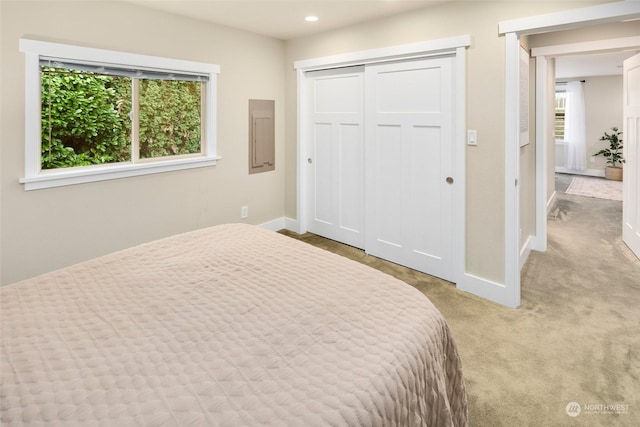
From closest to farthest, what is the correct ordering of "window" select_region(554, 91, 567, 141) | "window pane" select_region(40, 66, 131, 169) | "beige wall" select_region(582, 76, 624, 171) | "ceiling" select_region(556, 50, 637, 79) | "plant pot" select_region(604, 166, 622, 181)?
"window pane" select_region(40, 66, 131, 169) < "ceiling" select_region(556, 50, 637, 79) < "plant pot" select_region(604, 166, 622, 181) < "beige wall" select_region(582, 76, 624, 171) < "window" select_region(554, 91, 567, 141)

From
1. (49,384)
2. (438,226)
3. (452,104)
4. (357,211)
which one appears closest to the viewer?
(49,384)

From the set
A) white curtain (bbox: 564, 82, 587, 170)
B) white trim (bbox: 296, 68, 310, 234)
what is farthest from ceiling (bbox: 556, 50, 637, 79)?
white trim (bbox: 296, 68, 310, 234)

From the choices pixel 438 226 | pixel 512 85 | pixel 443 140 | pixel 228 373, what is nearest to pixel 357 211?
pixel 438 226

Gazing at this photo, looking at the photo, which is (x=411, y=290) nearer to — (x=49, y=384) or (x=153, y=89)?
(x=49, y=384)

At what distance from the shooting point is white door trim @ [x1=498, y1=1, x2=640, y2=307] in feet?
7.47

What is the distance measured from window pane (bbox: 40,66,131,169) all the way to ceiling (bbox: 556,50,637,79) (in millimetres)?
5363

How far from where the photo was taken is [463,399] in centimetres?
144

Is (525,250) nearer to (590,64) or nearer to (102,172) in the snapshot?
(102,172)

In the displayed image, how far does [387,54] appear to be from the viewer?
3.31 m

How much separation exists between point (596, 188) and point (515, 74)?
600 cm

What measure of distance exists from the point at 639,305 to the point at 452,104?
202 cm

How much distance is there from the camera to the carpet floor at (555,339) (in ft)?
5.83

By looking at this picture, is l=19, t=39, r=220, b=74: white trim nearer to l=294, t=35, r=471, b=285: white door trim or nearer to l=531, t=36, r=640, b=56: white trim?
l=294, t=35, r=471, b=285: white door trim

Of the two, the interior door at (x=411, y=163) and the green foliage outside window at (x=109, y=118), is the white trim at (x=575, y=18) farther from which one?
the green foliage outside window at (x=109, y=118)
